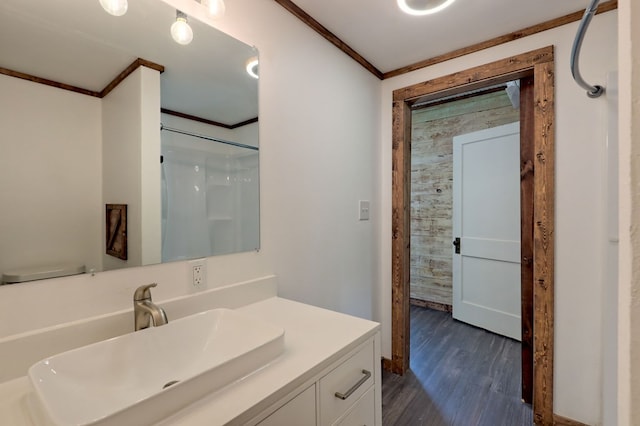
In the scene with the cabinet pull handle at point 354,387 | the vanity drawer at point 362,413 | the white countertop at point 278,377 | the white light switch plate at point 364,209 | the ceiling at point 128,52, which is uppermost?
the ceiling at point 128,52

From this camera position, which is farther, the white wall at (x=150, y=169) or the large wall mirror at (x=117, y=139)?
the white wall at (x=150, y=169)

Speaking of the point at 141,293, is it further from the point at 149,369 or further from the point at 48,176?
the point at 48,176

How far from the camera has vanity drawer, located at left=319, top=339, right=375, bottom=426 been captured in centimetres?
85

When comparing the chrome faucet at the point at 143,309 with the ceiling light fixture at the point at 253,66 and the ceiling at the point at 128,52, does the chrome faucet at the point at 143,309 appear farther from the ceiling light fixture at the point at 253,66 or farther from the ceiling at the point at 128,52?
the ceiling light fixture at the point at 253,66

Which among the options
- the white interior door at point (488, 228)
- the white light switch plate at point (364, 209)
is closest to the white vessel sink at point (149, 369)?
the white light switch plate at point (364, 209)

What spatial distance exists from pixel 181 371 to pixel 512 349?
276 centimetres

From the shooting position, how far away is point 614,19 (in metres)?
1.48

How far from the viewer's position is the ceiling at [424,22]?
1.52m

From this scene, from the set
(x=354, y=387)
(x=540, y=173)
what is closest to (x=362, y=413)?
(x=354, y=387)

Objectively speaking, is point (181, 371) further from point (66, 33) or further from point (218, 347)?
point (66, 33)

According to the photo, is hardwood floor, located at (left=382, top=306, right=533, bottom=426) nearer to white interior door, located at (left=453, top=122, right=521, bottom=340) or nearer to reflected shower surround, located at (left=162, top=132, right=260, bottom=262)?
white interior door, located at (left=453, top=122, right=521, bottom=340)

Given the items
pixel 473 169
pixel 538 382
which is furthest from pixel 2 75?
pixel 473 169

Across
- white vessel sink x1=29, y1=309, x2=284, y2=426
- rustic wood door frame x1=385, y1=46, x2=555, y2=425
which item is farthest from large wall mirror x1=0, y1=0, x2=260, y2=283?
rustic wood door frame x1=385, y1=46, x2=555, y2=425

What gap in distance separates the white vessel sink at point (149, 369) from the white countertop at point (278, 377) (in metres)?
0.03
